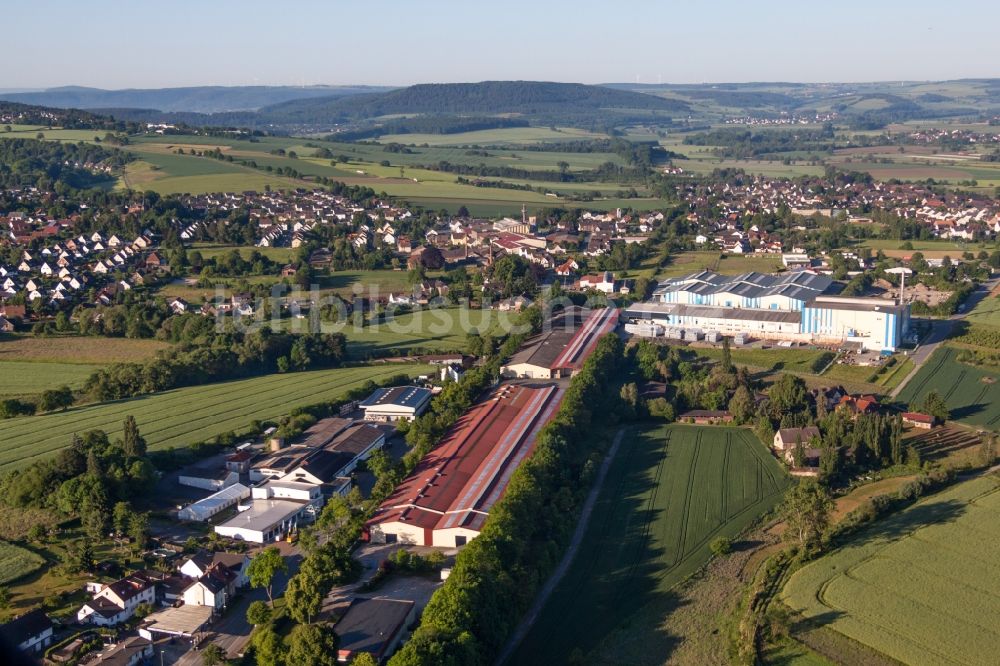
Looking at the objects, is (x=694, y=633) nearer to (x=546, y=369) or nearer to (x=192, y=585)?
(x=192, y=585)

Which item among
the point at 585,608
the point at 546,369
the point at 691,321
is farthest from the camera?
the point at 691,321

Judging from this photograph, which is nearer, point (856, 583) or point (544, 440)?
point (856, 583)

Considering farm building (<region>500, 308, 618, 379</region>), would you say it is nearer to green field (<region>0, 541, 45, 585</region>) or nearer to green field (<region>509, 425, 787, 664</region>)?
green field (<region>509, 425, 787, 664</region>)

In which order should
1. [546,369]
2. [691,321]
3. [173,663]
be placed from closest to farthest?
[173,663]
[546,369]
[691,321]

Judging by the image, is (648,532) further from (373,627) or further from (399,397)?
(399,397)

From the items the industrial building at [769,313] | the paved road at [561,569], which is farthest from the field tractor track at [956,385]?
the paved road at [561,569]

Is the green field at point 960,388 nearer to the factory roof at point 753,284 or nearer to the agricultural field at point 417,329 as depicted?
the factory roof at point 753,284

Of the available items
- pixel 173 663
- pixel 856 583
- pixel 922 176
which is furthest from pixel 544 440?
pixel 922 176
